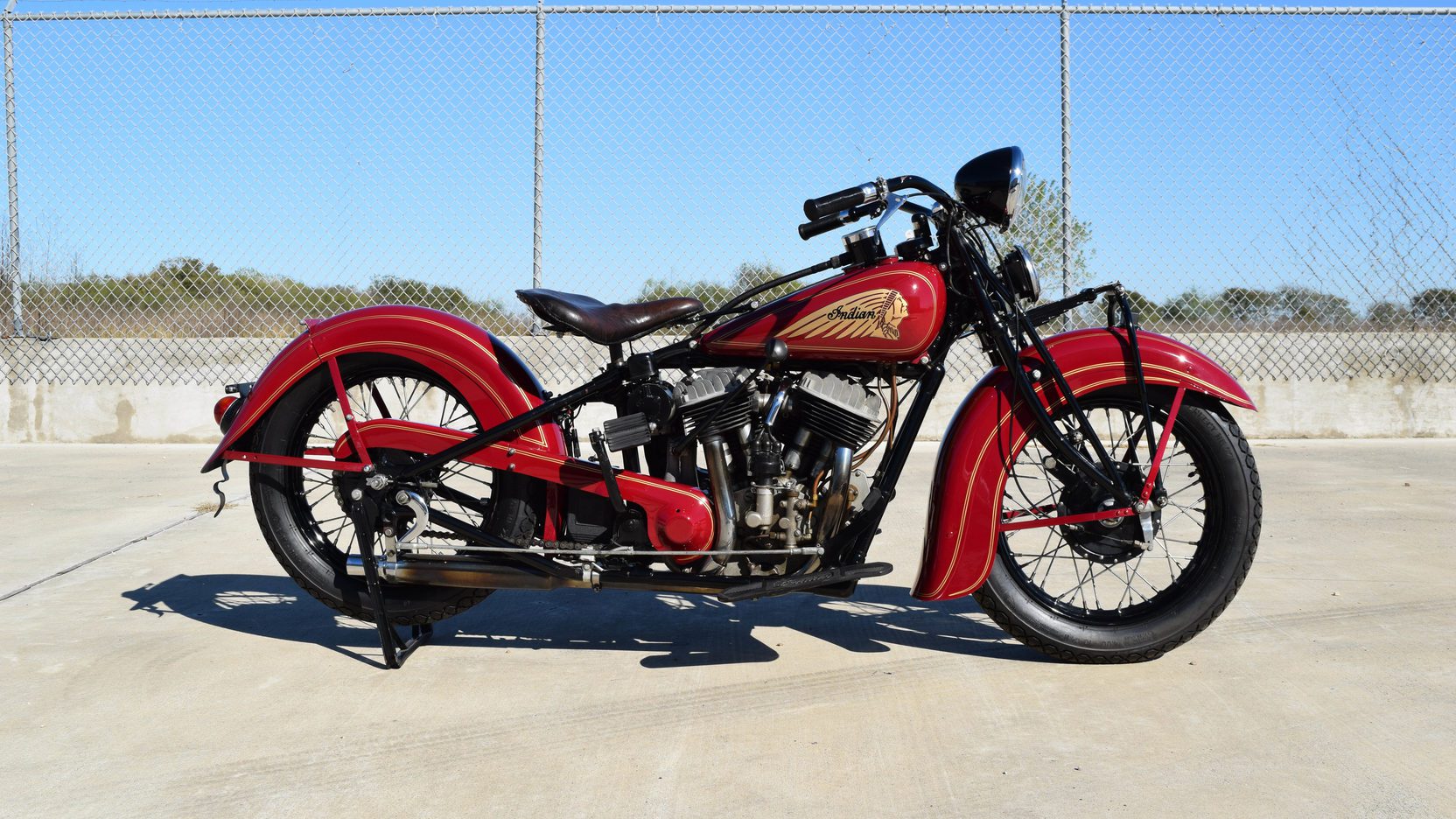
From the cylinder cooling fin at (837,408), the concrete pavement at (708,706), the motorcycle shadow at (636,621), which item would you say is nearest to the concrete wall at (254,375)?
the concrete pavement at (708,706)

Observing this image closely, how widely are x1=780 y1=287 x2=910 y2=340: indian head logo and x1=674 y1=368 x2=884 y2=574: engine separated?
136 millimetres

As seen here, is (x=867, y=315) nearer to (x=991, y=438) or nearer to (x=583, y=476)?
(x=991, y=438)

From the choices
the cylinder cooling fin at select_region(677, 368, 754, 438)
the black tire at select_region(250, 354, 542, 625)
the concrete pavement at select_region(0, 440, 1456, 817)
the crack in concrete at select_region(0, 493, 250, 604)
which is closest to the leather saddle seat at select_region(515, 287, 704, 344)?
the cylinder cooling fin at select_region(677, 368, 754, 438)

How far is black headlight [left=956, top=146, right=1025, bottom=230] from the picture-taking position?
2.83m

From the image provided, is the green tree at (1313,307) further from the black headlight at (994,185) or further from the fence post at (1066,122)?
the black headlight at (994,185)

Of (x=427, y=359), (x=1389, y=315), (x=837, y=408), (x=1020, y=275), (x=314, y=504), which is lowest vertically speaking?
(x=314, y=504)

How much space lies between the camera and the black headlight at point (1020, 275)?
9.57ft

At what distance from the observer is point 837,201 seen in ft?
9.16

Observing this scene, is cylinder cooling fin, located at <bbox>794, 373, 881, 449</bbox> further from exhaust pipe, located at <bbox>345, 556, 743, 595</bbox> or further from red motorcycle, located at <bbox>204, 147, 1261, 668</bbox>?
exhaust pipe, located at <bbox>345, 556, 743, 595</bbox>

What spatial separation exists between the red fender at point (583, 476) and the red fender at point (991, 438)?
24.1 inches

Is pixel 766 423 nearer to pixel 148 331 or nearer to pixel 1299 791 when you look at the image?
pixel 1299 791

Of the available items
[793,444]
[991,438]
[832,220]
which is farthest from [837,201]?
[991,438]

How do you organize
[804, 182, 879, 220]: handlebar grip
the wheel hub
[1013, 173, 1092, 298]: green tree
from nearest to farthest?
[804, 182, 879, 220]: handlebar grip
the wheel hub
[1013, 173, 1092, 298]: green tree

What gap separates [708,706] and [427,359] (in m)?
1.18
